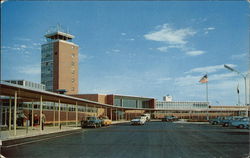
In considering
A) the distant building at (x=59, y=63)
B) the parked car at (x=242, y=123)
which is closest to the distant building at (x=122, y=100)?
the distant building at (x=59, y=63)

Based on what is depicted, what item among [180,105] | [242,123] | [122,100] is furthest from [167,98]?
[242,123]

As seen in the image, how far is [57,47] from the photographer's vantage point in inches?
3743

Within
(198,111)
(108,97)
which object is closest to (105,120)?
(108,97)

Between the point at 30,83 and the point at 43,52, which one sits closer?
the point at 30,83

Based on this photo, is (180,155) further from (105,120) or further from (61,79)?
(61,79)

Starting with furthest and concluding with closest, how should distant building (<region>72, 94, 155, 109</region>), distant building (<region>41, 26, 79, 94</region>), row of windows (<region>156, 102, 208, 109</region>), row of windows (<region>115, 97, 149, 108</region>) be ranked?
row of windows (<region>156, 102, 208, 109</region>)
distant building (<region>41, 26, 79, 94</region>)
row of windows (<region>115, 97, 149, 108</region>)
distant building (<region>72, 94, 155, 109</region>)

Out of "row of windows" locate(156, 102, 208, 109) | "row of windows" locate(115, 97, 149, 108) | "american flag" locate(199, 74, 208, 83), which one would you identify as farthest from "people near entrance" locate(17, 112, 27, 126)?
"row of windows" locate(156, 102, 208, 109)

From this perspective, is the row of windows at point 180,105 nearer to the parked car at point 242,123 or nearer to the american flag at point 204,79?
the american flag at point 204,79

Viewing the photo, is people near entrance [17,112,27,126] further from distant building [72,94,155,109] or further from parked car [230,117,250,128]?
distant building [72,94,155,109]

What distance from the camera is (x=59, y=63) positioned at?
94125mm

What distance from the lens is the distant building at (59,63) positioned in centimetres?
9434

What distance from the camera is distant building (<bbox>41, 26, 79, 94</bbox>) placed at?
94.3 meters

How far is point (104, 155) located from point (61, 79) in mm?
84898

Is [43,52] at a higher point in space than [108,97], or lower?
higher
